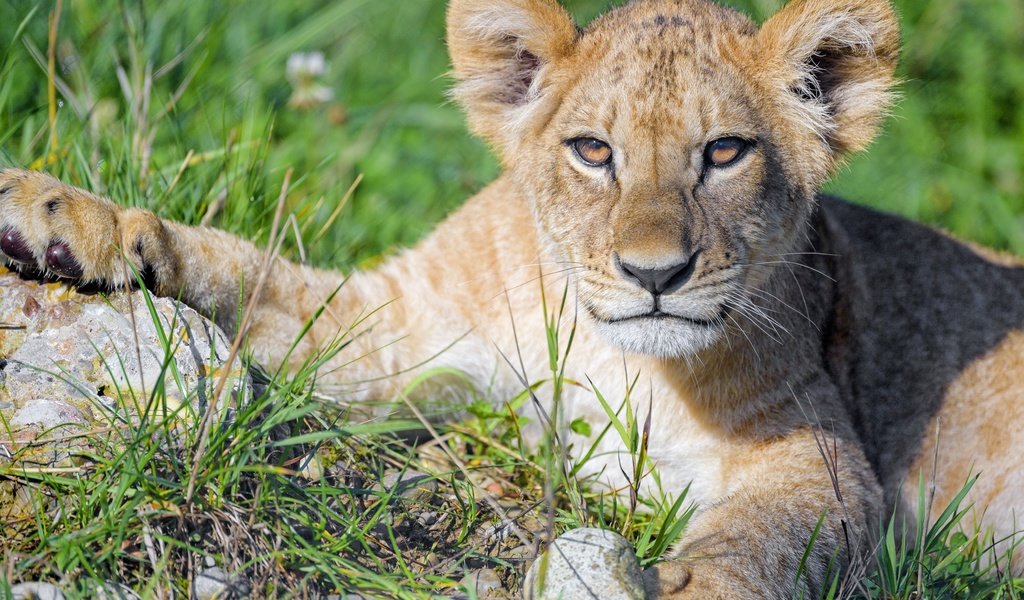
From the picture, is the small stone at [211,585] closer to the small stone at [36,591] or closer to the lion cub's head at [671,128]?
the small stone at [36,591]

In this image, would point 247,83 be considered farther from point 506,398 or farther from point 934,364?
point 934,364

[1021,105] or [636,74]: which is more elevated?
[636,74]

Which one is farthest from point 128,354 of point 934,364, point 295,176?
point 934,364

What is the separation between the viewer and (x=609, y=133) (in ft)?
10.8

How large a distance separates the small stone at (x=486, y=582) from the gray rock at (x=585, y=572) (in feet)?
0.50

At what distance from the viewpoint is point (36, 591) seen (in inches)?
96.3

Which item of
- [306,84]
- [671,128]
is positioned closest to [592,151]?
[671,128]

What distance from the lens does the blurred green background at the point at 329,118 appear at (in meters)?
4.37

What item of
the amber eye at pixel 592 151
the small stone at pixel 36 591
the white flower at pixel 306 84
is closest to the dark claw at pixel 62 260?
the small stone at pixel 36 591

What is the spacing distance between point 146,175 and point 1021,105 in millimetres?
5263

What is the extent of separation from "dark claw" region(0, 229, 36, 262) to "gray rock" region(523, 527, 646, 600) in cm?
161

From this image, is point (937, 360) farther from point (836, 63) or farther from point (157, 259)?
point (157, 259)

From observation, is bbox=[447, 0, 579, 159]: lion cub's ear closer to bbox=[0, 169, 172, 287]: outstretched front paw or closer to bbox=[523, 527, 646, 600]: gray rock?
bbox=[0, 169, 172, 287]: outstretched front paw

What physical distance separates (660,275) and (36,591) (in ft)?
5.40
